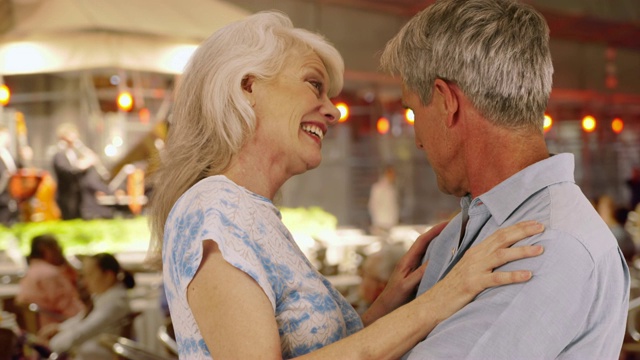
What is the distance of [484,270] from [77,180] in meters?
9.48

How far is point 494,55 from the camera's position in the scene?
4.69 ft

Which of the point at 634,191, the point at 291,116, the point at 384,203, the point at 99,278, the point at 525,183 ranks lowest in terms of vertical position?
the point at 384,203

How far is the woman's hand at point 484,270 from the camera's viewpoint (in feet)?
4.35

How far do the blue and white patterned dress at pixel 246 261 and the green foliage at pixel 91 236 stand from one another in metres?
5.68

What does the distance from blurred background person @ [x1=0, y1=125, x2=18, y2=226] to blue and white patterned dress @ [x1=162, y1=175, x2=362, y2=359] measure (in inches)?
304

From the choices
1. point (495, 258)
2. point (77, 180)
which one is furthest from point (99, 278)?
point (77, 180)

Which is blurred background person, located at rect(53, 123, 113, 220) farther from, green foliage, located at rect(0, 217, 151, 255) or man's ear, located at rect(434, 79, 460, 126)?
man's ear, located at rect(434, 79, 460, 126)

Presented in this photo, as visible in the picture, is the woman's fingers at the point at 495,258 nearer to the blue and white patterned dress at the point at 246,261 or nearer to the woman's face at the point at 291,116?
the blue and white patterned dress at the point at 246,261

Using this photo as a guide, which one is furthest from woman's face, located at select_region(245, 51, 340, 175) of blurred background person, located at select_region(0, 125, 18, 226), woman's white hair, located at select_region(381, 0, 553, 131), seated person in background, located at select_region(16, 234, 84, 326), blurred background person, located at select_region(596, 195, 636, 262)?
blurred background person, located at select_region(0, 125, 18, 226)

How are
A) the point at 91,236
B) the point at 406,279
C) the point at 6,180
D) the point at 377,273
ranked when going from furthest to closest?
the point at 6,180, the point at 91,236, the point at 377,273, the point at 406,279

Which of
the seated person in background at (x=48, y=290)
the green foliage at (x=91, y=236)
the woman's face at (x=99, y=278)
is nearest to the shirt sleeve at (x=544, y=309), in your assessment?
the woman's face at (x=99, y=278)

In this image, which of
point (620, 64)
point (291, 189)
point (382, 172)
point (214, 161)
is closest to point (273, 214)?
point (214, 161)

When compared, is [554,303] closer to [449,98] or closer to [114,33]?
[449,98]

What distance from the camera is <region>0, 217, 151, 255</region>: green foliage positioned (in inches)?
283
